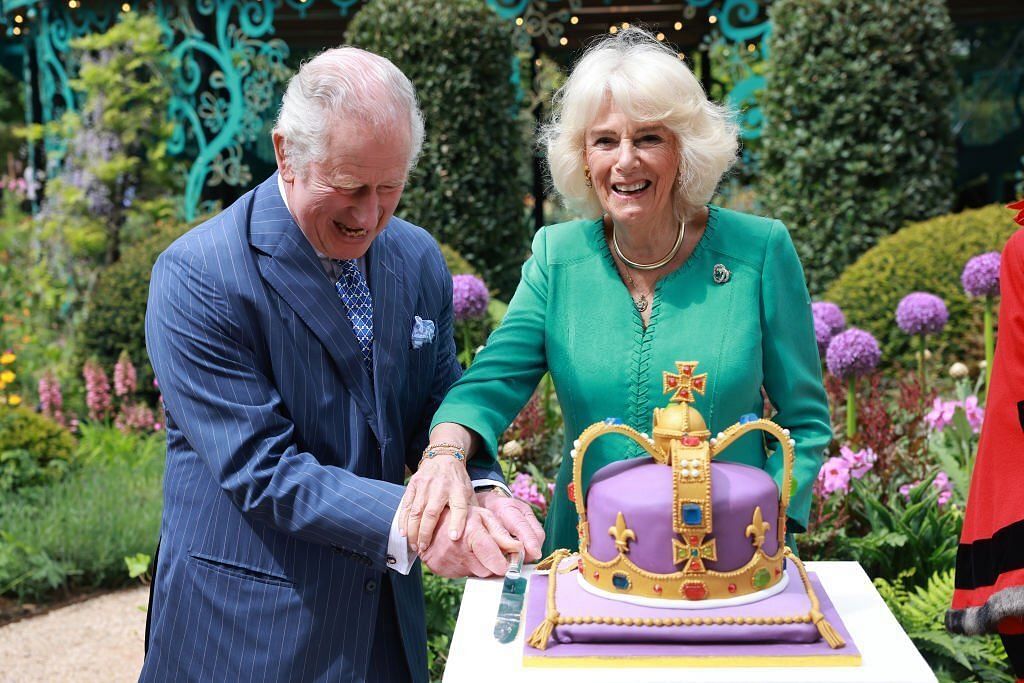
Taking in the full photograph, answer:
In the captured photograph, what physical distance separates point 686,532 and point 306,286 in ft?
2.86

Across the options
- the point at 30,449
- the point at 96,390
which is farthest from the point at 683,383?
the point at 96,390

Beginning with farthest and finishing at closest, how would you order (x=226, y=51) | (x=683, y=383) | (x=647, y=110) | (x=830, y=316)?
(x=226, y=51), (x=830, y=316), (x=647, y=110), (x=683, y=383)

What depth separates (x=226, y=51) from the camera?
855 cm

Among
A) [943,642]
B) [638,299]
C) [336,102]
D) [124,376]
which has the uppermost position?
[336,102]

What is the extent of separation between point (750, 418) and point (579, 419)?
1.44ft

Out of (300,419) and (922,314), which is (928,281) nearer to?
(922,314)

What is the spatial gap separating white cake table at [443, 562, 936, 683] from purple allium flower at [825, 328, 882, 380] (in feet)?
7.67

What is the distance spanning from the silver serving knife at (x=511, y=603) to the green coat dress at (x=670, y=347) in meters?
0.31

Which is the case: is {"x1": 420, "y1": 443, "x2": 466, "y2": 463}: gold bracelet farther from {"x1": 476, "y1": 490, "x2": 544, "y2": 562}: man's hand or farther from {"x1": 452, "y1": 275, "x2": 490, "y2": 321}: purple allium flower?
{"x1": 452, "y1": 275, "x2": 490, "y2": 321}: purple allium flower

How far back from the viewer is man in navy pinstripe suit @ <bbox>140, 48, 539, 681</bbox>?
6.76 ft

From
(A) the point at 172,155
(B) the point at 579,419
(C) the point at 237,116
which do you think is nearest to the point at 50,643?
(B) the point at 579,419

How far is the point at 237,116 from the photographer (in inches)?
335

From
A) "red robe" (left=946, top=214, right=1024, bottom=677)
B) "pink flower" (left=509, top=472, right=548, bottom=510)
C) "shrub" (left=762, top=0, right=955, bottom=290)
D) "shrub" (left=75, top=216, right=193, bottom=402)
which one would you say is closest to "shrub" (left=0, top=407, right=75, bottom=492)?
"shrub" (left=75, top=216, right=193, bottom=402)

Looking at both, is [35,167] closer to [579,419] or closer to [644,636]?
[579,419]
